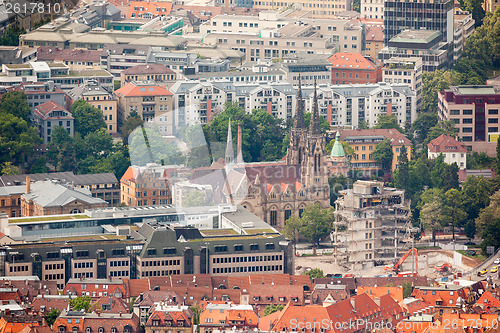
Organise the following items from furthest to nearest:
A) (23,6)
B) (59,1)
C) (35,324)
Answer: (35,324), (23,6), (59,1)

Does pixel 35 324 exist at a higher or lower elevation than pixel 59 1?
lower

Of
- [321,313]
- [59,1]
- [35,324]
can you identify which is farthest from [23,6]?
[321,313]

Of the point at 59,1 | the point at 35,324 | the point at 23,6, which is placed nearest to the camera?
the point at 59,1

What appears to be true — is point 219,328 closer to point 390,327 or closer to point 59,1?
point 390,327

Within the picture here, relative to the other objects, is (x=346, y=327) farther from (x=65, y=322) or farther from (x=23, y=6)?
(x=23, y=6)

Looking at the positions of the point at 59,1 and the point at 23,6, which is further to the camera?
the point at 23,6

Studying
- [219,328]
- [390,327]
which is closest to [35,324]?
[219,328]
